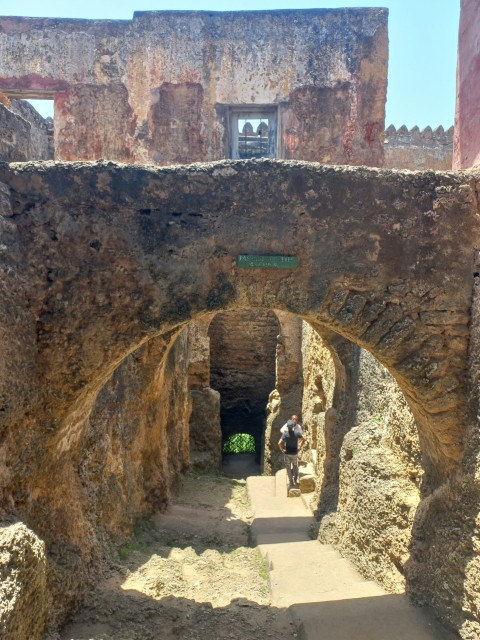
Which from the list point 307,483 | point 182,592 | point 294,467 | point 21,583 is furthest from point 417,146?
point 21,583

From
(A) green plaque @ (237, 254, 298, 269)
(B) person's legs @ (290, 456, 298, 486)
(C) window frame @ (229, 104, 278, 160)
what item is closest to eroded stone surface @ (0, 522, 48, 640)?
(A) green plaque @ (237, 254, 298, 269)

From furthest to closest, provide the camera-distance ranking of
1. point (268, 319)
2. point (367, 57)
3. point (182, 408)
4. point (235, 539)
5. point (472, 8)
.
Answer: point (268, 319)
point (182, 408)
point (367, 57)
point (235, 539)
point (472, 8)

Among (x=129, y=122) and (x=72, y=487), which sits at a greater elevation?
(x=129, y=122)

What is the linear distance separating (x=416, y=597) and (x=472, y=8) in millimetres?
4347

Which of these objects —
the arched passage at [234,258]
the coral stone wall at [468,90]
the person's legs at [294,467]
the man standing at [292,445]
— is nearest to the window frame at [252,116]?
the coral stone wall at [468,90]

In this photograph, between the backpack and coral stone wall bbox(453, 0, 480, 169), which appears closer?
coral stone wall bbox(453, 0, 480, 169)

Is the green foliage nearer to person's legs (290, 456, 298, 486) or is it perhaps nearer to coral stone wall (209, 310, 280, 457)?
coral stone wall (209, 310, 280, 457)

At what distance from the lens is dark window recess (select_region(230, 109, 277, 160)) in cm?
805

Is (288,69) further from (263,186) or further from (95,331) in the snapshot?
(95,331)

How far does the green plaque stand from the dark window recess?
5108 millimetres

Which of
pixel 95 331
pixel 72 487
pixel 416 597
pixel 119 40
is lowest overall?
pixel 416 597

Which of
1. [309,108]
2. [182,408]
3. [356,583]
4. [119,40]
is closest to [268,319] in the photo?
[182,408]

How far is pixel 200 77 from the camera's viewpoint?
7.73 meters

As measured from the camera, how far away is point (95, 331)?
3250mm
